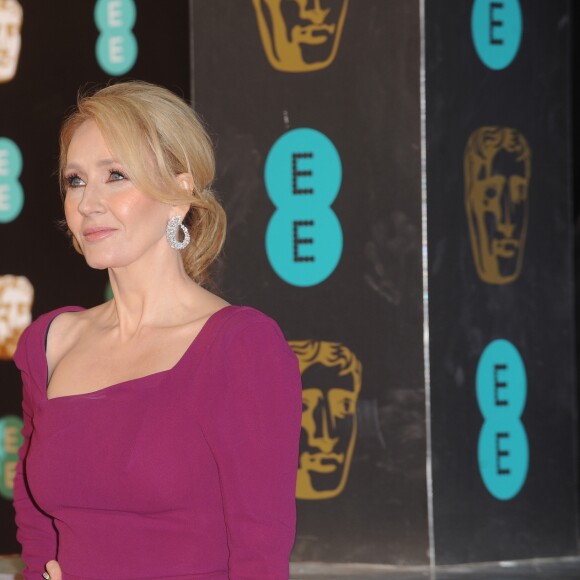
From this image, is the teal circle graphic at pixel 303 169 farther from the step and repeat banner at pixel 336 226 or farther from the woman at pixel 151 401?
the woman at pixel 151 401

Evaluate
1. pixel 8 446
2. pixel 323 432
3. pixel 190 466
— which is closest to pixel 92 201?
pixel 190 466

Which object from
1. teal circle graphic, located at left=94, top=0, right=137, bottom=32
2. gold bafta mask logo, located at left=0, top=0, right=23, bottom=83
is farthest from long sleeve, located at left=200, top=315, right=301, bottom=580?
gold bafta mask logo, located at left=0, top=0, right=23, bottom=83

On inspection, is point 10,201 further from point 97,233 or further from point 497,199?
point 97,233

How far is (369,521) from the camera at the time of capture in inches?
143

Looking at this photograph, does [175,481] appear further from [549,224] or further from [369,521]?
[549,224]

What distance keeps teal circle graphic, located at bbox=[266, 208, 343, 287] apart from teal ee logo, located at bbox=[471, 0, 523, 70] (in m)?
0.78

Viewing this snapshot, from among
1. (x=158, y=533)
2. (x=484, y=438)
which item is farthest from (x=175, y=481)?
(x=484, y=438)

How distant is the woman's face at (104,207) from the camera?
61.0 inches

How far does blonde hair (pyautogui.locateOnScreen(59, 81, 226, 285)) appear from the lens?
59.8 inches

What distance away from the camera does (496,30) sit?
150 inches

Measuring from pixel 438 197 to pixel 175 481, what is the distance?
7.74ft

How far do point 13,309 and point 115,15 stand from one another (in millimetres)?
1252

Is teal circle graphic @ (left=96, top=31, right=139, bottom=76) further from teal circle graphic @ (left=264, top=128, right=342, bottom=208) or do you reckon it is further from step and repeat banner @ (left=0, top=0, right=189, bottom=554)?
teal circle graphic @ (left=264, top=128, right=342, bottom=208)

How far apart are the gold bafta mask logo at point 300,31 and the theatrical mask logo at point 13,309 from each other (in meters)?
1.46
